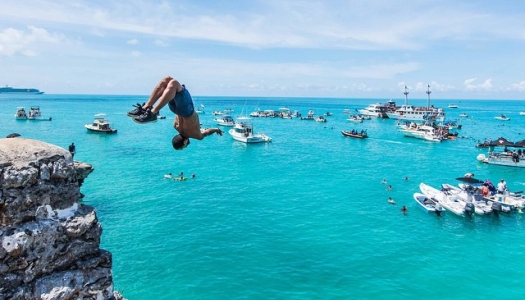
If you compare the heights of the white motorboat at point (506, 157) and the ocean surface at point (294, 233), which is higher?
the white motorboat at point (506, 157)

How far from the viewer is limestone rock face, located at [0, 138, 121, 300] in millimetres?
5680

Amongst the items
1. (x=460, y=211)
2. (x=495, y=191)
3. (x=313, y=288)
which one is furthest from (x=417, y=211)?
(x=313, y=288)

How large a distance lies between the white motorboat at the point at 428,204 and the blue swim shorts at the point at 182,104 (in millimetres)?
30481

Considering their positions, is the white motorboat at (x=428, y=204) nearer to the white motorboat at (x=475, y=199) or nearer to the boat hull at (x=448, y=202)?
the boat hull at (x=448, y=202)

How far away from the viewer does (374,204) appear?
Result: 35688 millimetres

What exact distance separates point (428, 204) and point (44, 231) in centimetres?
3424

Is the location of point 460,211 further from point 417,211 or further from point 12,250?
point 12,250

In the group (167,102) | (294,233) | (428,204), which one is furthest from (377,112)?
(167,102)

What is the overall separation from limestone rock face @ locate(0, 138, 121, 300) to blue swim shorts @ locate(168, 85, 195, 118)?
7.55ft

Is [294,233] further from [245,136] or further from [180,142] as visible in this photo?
[245,136]

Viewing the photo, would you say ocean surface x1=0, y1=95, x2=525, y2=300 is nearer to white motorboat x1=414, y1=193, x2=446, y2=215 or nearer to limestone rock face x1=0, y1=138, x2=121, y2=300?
white motorboat x1=414, y1=193, x2=446, y2=215

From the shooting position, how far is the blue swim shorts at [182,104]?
7570mm

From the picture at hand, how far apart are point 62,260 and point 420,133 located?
283 feet

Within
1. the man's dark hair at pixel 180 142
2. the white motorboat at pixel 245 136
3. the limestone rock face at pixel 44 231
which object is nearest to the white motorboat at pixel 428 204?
the man's dark hair at pixel 180 142
